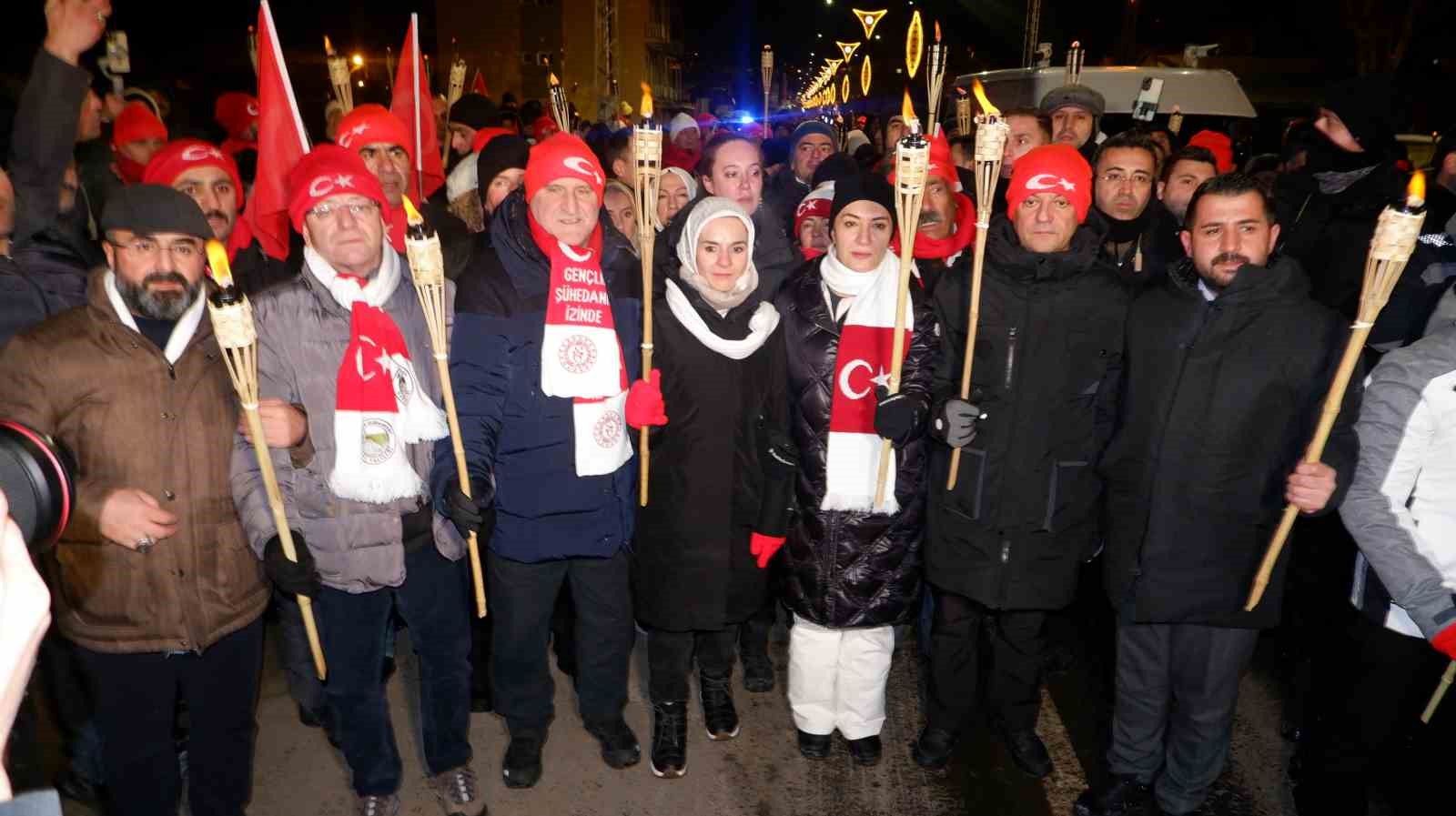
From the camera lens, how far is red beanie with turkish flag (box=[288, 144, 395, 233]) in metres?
3.00

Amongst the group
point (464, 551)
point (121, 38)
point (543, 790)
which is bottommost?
point (543, 790)

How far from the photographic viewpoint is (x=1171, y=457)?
3.10m

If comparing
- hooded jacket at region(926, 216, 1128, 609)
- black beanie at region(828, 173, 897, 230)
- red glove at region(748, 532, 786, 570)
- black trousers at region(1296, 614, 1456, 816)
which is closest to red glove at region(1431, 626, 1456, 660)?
black trousers at region(1296, 614, 1456, 816)

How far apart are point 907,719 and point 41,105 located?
4.46m

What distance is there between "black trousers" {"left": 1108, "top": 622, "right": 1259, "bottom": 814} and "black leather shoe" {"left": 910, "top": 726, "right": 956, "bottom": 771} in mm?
638

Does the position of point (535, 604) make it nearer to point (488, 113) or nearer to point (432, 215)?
point (432, 215)

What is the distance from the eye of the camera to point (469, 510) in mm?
2988

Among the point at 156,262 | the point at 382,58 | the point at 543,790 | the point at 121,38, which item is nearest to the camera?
the point at 156,262

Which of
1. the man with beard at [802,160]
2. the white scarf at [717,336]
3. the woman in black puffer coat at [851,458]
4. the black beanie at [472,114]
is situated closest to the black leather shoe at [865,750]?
the woman in black puffer coat at [851,458]

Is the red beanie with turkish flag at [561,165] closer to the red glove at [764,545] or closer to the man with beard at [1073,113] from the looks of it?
the red glove at [764,545]

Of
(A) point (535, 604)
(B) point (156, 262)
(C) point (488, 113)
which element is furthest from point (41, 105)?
(C) point (488, 113)

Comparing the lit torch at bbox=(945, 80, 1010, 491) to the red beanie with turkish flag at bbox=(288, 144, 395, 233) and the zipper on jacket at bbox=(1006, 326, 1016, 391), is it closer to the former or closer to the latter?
the zipper on jacket at bbox=(1006, 326, 1016, 391)

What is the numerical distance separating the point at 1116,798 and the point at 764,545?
1.66 metres

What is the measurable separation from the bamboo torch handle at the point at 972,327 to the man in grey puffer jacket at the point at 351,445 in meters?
1.89
